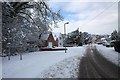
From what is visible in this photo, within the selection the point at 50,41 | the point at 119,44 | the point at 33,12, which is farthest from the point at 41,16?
the point at 50,41

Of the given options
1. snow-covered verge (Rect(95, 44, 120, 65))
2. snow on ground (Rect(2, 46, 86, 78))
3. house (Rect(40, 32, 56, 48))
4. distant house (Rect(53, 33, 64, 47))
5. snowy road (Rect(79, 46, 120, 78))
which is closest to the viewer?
snow on ground (Rect(2, 46, 86, 78))

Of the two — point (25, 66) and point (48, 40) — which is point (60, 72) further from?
point (48, 40)

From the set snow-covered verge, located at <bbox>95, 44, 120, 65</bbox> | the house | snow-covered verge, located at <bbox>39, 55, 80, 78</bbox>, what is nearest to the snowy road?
snow-covered verge, located at <bbox>39, 55, 80, 78</bbox>

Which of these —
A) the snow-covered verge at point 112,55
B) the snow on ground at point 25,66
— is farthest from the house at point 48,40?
the snow on ground at point 25,66

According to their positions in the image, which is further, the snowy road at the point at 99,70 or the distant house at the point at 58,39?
the distant house at the point at 58,39

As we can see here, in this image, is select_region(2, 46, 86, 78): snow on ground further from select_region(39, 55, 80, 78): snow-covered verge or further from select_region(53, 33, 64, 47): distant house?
select_region(53, 33, 64, 47): distant house

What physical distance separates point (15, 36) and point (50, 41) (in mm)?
53589

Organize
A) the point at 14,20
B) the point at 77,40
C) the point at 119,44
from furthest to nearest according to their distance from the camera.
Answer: the point at 77,40
the point at 119,44
the point at 14,20

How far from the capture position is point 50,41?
73062mm

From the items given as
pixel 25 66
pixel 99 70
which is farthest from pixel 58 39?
pixel 99 70

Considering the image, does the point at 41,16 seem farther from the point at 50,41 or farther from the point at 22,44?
the point at 50,41

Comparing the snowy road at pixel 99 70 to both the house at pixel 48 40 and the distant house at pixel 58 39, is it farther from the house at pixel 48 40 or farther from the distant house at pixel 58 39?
the distant house at pixel 58 39

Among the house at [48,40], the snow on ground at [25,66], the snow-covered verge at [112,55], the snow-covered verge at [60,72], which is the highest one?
the house at [48,40]

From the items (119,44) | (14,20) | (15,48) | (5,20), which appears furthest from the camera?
(119,44)
